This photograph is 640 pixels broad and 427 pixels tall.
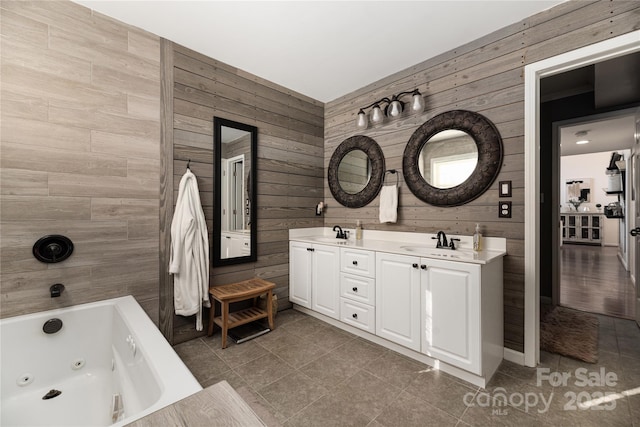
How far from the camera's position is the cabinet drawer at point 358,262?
233cm

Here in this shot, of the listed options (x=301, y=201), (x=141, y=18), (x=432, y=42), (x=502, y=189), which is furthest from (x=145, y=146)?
(x=502, y=189)

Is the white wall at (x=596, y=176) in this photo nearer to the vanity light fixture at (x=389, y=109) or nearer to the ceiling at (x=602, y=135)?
the ceiling at (x=602, y=135)

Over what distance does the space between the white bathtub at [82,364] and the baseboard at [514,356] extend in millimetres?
2293

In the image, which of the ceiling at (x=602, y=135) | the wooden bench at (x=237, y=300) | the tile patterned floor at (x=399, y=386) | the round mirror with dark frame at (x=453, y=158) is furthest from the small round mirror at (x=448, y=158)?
the ceiling at (x=602, y=135)

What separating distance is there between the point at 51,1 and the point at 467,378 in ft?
12.4

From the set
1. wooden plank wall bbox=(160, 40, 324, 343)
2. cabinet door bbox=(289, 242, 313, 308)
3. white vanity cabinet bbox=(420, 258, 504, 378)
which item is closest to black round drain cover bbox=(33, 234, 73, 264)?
wooden plank wall bbox=(160, 40, 324, 343)

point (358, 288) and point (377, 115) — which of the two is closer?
point (358, 288)

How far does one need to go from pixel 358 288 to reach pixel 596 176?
32.6ft

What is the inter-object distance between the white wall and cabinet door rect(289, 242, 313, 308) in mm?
9465

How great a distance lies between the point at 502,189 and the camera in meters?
2.12

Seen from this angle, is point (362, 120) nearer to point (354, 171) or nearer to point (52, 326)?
point (354, 171)

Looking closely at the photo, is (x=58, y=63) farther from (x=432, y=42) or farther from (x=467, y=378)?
(x=467, y=378)

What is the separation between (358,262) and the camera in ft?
8.00

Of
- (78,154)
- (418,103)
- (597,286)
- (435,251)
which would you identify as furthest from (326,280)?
(597,286)
